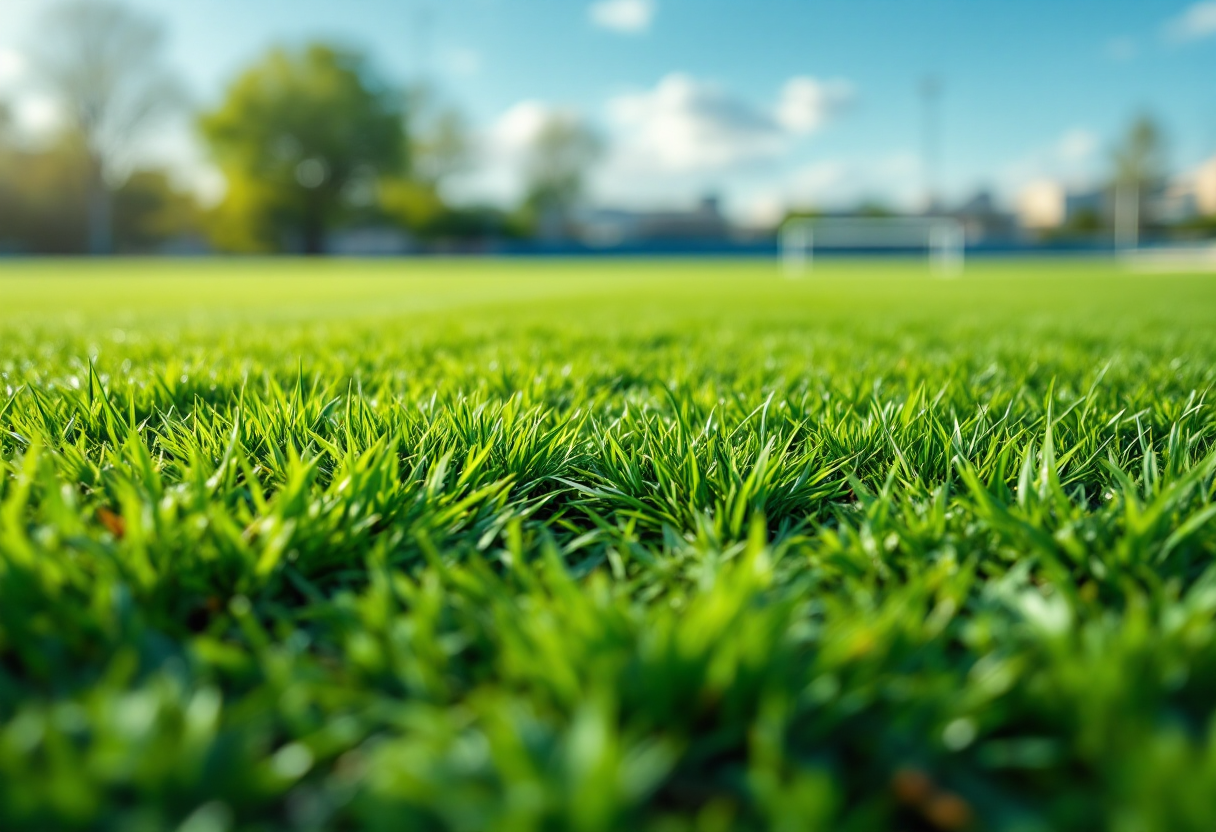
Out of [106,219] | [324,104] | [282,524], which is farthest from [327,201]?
[282,524]

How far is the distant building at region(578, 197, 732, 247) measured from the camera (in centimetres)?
6619

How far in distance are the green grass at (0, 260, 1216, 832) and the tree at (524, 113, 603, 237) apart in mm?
67495

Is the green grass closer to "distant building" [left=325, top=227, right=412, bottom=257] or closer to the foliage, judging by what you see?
the foliage

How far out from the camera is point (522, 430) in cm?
157

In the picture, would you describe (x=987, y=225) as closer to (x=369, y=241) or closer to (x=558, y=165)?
(x=558, y=165)

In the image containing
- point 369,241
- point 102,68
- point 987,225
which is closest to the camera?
point 102,68

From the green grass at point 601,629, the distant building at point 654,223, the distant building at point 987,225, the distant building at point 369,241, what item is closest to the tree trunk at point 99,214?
the distant building at point 369,241

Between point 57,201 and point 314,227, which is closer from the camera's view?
point 57,201

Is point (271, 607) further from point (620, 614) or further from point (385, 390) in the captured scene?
point (385, 390)

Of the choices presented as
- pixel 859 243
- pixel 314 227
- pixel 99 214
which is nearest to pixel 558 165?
pixel 314 227

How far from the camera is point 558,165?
6800cm

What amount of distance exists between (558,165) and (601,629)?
70951 mm

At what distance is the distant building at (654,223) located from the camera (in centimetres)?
6619

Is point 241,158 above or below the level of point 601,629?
above
